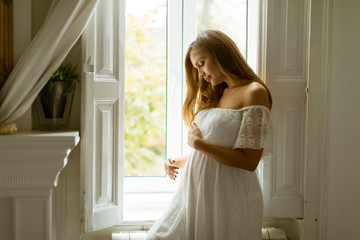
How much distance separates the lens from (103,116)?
86.4 inches

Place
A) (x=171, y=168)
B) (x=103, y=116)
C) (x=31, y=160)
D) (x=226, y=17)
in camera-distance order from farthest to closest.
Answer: (x=226, y=17)
(x=171, y=168)
(x=103, y=116)
(x=31, y=160)

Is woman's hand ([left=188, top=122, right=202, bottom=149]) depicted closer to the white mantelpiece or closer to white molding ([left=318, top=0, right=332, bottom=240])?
the white mantelpiece

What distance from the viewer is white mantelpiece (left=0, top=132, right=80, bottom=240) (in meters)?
1.86

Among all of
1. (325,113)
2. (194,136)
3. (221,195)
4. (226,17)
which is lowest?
(221,195)

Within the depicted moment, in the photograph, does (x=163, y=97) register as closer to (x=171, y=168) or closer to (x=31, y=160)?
(x=171, y=168)

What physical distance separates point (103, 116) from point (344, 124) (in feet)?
4.51

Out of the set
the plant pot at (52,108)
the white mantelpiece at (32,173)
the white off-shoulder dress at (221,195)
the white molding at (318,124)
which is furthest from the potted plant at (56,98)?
the white molding at (318,124)

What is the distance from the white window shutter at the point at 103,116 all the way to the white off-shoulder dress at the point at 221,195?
367 millimetres

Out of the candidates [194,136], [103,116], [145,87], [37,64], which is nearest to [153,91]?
[145,87]

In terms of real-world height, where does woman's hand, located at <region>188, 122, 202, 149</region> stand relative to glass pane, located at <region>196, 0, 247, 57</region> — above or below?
below

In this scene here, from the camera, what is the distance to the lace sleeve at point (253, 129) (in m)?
1.89

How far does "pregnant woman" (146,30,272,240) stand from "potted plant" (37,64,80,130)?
0.66 meters

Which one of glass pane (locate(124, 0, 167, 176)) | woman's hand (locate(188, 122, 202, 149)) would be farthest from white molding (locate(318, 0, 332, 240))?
glass pane (locate(124, 0, 167, 176))

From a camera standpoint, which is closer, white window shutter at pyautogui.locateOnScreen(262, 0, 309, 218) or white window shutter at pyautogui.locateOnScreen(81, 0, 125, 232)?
white window shutter at pyautogui.locateOnScreen(81, 0, 125, 232)
